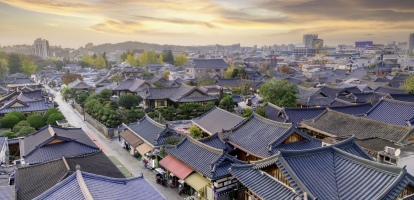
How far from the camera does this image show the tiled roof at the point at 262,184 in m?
10.9

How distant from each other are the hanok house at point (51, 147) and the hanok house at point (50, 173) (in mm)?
3596

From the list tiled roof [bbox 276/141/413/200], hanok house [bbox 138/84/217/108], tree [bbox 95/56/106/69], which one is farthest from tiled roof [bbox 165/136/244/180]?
tree [bbox 95/56/106/69]

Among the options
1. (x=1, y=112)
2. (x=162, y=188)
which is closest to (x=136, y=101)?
(x=1, y=112)

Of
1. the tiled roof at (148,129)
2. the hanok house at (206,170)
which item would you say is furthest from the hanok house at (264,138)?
the tiled roof at (148,129)

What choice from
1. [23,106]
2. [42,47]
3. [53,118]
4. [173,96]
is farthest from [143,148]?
[42,47]

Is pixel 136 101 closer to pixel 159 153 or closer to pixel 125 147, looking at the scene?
pixel 125 147

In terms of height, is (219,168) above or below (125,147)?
above

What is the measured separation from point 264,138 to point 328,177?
845 cm

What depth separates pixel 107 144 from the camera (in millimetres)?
31938

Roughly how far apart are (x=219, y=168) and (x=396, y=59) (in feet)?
370

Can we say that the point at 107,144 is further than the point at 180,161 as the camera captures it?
Yes

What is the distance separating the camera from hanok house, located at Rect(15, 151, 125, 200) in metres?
14.4

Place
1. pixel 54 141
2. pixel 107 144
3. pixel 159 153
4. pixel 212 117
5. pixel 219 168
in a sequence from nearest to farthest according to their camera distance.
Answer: pixel 219 168 < pixel 54 141 < pixel 159 153 < pixel 212 117 < pixel 107 144

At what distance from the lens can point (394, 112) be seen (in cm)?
2483
